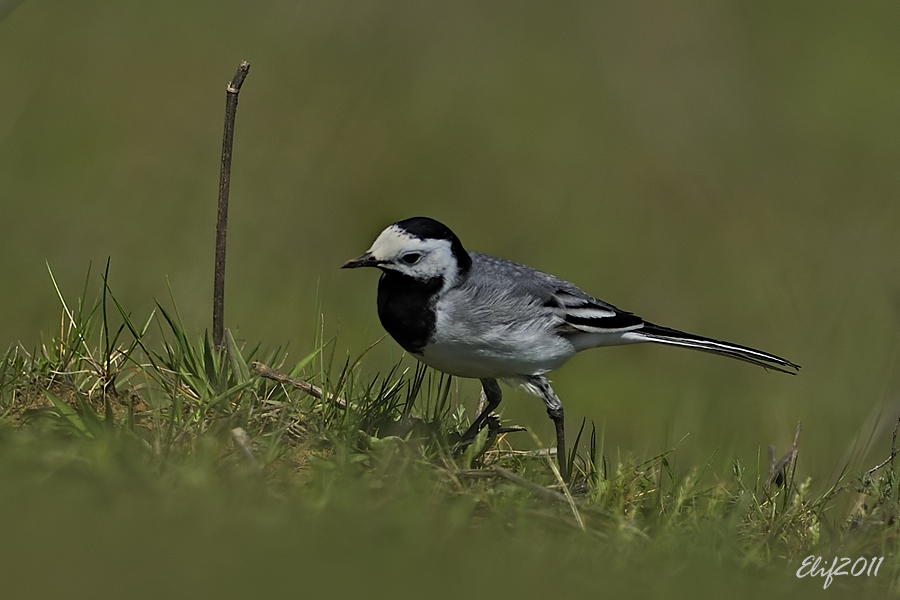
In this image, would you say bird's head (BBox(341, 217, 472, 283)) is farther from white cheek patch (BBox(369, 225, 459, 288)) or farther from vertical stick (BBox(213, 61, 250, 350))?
vertical stick (BBox(213, 61, 250, 350))

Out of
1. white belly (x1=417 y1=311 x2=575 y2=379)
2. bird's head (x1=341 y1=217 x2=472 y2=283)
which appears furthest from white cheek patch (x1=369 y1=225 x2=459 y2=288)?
white belly (x1=417 y1=311 x2=575 y2=379)

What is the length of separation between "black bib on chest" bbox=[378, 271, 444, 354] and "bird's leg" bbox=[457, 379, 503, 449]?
0.45 m

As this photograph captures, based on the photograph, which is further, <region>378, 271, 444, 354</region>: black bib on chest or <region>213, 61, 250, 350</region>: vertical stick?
<region>378, 271, 444, 354</region>: black bib on chest

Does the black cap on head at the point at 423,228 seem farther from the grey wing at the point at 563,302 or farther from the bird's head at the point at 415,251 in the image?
the grey wing at the point at 563,302

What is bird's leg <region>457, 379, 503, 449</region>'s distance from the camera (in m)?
5.27

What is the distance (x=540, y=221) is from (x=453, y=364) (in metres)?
7.56

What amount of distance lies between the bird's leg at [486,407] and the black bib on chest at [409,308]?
1.48 ft

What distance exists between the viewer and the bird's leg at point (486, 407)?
17.3 ft

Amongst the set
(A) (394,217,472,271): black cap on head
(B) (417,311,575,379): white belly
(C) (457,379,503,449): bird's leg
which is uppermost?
(A) (394,217,472,271): black cap on head

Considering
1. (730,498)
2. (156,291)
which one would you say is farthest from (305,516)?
(156,291)

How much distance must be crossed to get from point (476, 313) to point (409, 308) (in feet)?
1.06

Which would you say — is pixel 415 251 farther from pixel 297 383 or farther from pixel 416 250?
pixel 297 383

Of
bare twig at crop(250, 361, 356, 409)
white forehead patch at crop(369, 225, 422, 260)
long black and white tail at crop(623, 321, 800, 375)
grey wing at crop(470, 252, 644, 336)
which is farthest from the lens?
long black and white tail at crop(623, 321, 800, 375)

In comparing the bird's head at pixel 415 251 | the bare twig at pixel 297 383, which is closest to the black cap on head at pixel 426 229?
the bird's head at pixel 415 251
